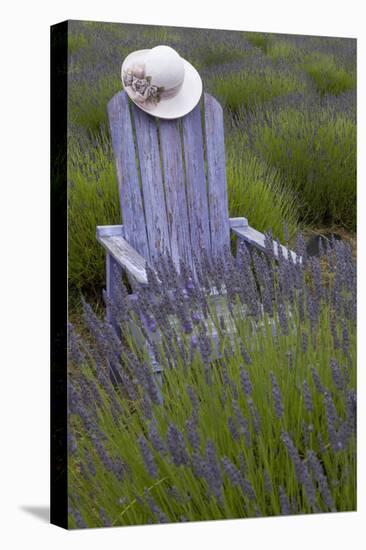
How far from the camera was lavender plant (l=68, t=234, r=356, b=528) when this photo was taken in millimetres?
2785

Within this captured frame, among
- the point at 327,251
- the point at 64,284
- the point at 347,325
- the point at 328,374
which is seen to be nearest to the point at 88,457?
the point at 64,284

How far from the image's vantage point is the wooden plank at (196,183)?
3744mm

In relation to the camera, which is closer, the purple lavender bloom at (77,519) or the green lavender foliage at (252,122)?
the purple lavender bloom at (77,519)

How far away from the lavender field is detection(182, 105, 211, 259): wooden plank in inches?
5.1

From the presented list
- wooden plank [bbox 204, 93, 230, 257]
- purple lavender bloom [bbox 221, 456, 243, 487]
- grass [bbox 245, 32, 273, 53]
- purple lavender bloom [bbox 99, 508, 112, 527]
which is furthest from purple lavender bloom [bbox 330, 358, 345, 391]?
grass [bbox 245, 32, 273, 53]

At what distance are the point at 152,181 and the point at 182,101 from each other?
0.35 m

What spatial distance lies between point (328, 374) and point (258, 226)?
3.04 feet

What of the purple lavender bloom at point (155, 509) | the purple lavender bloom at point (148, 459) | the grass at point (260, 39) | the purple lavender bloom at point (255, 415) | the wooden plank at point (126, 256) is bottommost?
the purple lavender bloom at point (155, 509)

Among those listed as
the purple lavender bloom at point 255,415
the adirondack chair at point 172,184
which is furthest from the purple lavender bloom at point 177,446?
the adirondack chair at point 172,184

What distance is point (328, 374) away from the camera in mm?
3068

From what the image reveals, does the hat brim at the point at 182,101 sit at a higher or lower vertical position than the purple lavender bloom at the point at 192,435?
higher

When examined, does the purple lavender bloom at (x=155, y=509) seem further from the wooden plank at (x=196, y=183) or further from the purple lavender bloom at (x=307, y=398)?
the wooden plank at (x=196, y=183)

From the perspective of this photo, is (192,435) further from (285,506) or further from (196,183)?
(196,183)

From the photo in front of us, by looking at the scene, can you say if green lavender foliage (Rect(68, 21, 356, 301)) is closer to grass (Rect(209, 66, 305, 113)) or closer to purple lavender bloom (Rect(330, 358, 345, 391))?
grass (Rect(209, 66, 305, 113))
